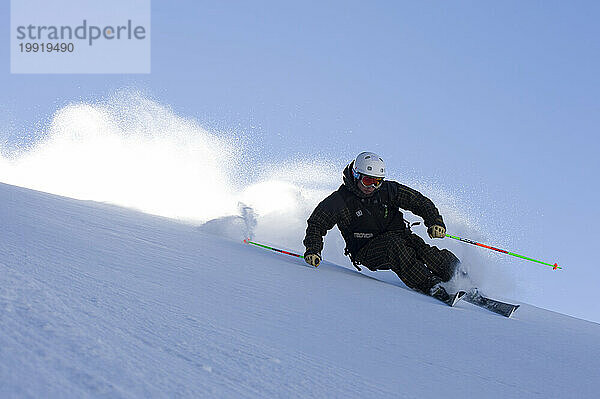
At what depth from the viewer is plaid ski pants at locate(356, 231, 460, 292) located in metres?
4.30

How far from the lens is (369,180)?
191 inches

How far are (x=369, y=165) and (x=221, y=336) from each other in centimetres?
361

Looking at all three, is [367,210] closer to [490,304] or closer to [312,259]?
[312,259]

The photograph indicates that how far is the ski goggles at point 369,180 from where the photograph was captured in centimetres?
484

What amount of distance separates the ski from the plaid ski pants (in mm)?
320

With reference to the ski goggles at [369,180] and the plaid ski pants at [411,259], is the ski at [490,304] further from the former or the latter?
the ski goggles at [369,180]

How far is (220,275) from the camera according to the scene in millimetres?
2688

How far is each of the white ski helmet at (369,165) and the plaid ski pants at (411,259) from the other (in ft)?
2.18

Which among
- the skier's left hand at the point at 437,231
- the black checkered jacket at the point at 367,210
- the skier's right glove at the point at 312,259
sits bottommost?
the skier's right glove at the point at 312,259

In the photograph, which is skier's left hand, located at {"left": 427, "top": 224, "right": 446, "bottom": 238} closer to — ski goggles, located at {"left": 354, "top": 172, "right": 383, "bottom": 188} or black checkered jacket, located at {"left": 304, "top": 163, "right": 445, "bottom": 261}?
black checkered jacket, located at {"left": 304, "top": 163, "right": 445, "bottom": 261}

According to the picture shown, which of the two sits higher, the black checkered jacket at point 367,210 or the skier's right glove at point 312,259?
the black checkered jacket at point 367,210

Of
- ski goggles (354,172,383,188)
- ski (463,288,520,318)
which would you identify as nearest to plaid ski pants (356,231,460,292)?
ski (463,288,520,318)

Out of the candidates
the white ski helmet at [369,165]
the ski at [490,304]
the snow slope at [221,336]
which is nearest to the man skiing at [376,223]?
the white ski helmet at [369,165]

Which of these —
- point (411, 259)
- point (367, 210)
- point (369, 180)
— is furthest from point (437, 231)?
point (369, 180)
